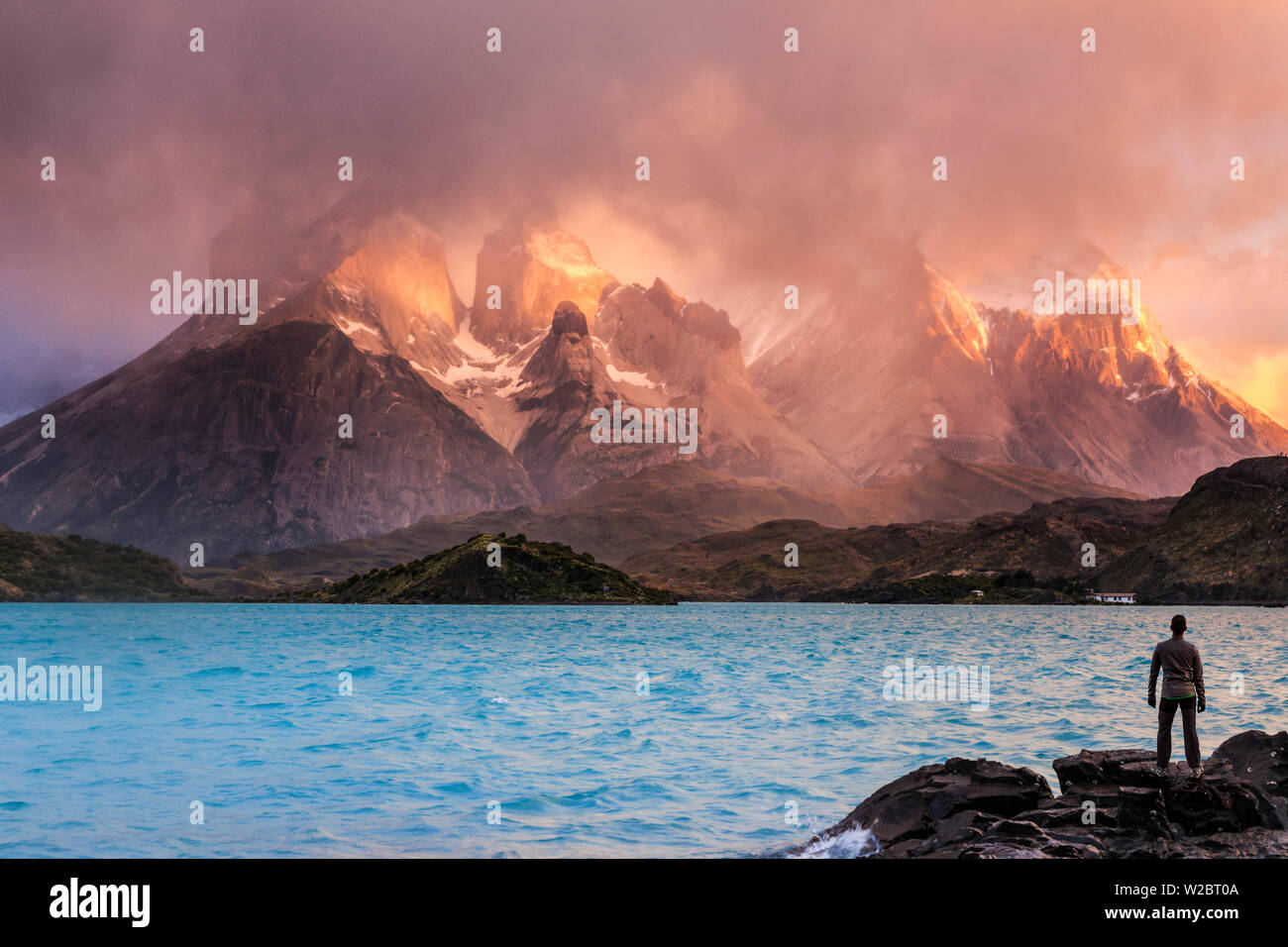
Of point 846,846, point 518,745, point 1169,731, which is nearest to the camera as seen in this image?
point 846,846

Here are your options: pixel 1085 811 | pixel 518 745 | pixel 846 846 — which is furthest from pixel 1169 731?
pixel 518 745

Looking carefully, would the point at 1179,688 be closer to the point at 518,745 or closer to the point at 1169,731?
the point at 1169,731

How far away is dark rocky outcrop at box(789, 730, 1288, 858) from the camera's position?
21.0 m

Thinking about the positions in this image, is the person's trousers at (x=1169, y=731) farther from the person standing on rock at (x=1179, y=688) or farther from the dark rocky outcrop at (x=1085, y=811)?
the dark rocky outcrop at (x=1085, y=811)

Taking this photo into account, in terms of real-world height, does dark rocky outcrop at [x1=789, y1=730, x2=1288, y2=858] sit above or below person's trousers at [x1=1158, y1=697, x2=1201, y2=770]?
below

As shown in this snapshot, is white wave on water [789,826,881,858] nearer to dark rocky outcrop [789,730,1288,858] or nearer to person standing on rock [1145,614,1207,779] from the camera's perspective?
dark rocky outcrop [789,730,1288,858]

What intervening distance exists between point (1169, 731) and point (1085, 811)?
387cm

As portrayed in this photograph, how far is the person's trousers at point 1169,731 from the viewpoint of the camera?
2500cm

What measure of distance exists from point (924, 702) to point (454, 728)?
27.7m

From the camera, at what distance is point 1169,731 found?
25109 millimetres

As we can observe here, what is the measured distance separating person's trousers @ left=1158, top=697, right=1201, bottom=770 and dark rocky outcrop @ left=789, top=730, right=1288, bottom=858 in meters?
0.45

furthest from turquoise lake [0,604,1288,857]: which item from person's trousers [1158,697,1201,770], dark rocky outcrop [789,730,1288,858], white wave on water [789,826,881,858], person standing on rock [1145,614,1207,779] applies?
person standing on rock [1145,614,1207,779]
